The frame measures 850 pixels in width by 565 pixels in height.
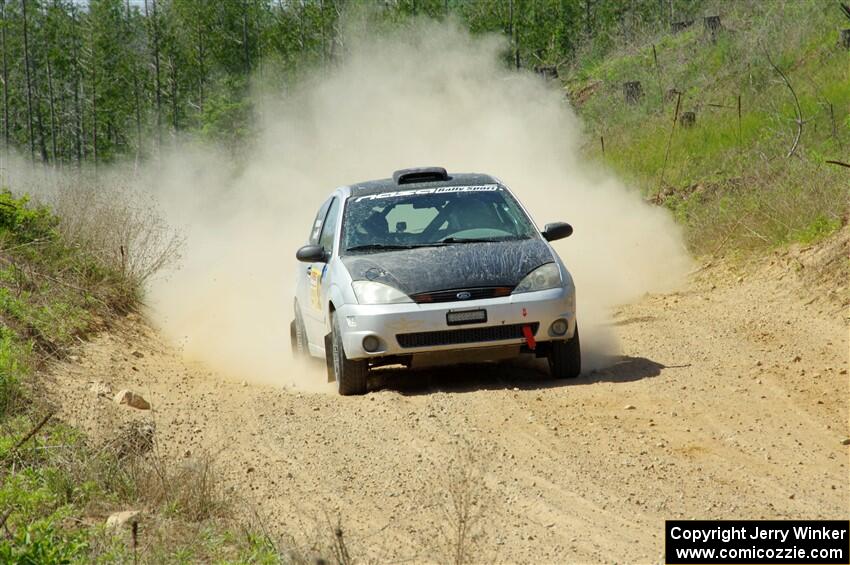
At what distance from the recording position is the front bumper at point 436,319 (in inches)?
361

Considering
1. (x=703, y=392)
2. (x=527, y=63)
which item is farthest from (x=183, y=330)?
(x=527, y=63)

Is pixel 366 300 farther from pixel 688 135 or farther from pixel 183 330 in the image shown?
pixel 688 135

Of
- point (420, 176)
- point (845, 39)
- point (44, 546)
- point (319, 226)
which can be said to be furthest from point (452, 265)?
point (845, 39)

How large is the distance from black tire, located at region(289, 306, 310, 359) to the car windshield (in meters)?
1.55

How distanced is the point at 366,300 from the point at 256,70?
52321mm

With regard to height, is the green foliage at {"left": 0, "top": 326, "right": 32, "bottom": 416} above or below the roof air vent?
below

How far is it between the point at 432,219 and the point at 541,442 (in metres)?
3.43

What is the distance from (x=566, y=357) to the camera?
31.5 feet

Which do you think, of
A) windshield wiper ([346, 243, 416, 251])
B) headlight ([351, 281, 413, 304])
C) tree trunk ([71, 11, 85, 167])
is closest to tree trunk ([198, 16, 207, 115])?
tree trunk ([71, 11, 85, 167])

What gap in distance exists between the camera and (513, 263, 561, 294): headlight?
369 inches

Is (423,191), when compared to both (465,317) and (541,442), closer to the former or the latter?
(465,317)

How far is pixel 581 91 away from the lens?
38.0m

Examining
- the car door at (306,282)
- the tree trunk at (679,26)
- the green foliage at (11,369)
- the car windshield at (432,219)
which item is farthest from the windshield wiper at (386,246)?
the tree trunk at (679,26)

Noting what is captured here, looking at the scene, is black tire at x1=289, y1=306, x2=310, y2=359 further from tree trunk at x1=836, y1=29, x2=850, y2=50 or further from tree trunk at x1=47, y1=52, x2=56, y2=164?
Answer: tree trunk at x1=47, y1=52, x2=56, y2=164
